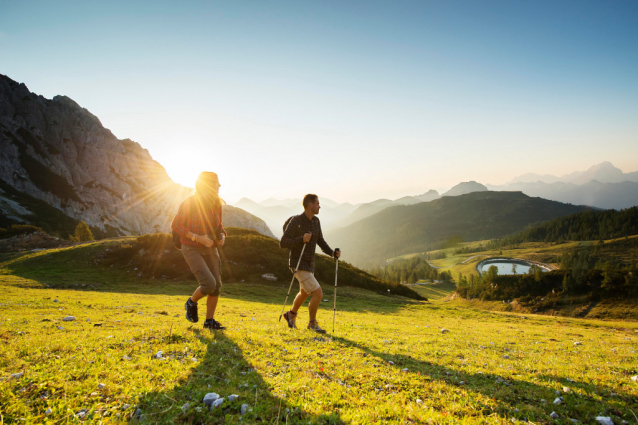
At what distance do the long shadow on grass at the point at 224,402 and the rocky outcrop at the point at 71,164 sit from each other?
6148 inches

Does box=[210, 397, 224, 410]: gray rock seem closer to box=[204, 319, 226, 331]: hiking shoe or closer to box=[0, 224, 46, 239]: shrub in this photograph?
box=[204, 319, 226, 331]: hiking shoe

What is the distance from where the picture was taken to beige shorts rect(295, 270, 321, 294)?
10188mm

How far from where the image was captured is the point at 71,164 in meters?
158

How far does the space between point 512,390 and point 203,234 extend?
30.1 ft

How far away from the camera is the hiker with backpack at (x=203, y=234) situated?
888 cm

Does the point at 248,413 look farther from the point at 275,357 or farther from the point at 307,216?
the point at 307,216

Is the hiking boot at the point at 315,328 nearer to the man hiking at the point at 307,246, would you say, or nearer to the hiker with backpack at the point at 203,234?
the man hiking at the point at 307,246

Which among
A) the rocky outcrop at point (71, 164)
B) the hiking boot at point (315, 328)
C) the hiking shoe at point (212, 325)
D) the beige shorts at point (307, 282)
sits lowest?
the hiking boot at point (315, 328)

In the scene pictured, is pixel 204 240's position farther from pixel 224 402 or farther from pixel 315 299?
pixel 224 402

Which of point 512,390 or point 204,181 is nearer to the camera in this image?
point 512,390

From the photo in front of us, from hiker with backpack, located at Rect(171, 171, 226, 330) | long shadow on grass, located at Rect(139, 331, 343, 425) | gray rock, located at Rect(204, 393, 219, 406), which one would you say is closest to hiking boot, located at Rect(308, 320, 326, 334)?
hiker with backpack, located at Rect(171, 171, 226, 330)

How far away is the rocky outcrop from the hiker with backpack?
15202 centimetres

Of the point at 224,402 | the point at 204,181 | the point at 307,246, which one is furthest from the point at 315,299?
the point at 204,181

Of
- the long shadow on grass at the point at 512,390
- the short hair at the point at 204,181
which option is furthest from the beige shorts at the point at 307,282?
the short hair at the point at 204,181
